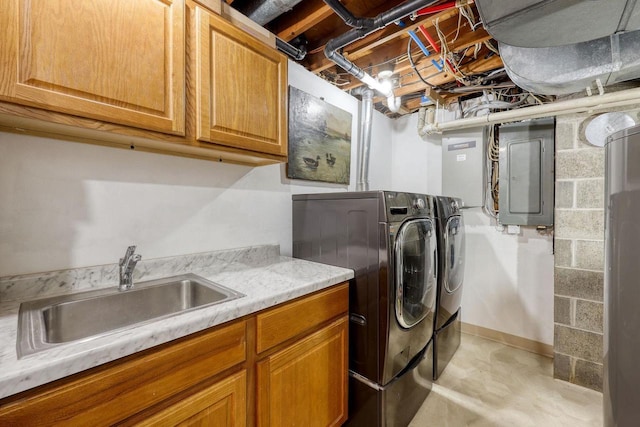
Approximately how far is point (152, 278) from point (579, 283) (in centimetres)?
295

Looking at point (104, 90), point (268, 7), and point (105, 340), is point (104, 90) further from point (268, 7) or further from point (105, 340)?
point (268, 7)

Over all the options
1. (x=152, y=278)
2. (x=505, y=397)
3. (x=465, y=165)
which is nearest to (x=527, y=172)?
(x=465, y=165)

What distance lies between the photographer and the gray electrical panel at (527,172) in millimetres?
2400

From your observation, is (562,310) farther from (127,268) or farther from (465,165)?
(127,268)

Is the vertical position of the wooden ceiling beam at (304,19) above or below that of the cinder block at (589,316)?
above

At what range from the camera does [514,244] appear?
8.70 ft

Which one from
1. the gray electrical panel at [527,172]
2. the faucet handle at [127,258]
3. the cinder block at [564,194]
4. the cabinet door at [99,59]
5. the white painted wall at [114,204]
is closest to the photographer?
the cabinet door at [99,59]

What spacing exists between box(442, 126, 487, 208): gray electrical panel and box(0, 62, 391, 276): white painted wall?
1.92 metres

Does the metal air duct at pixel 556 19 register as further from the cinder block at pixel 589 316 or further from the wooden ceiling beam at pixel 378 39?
the cinder block at pixel 589 316

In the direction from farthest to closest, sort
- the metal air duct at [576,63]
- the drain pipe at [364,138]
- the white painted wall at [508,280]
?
the drain pipe at [364,138] < the white painted wall at [508,280] < the metal air duct at [576,63]

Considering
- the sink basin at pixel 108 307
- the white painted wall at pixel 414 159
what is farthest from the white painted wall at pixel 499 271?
the sink basin at pixel 108 307

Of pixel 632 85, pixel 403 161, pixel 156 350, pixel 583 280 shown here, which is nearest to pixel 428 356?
pixel 583 280

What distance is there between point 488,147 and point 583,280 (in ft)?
4.54

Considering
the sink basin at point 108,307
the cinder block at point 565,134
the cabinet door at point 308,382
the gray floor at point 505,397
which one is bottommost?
the gray floor at point 505,397
